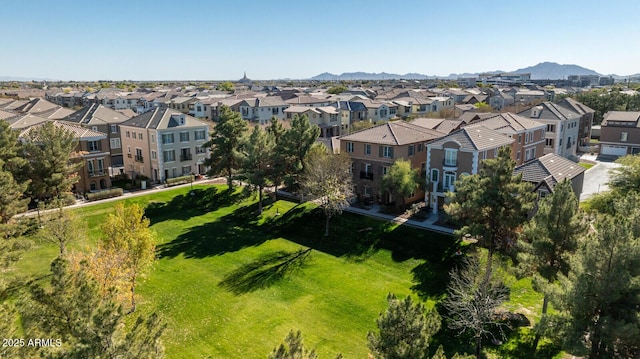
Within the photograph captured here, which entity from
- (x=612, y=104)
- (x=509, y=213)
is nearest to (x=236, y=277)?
(x=509, y=213)

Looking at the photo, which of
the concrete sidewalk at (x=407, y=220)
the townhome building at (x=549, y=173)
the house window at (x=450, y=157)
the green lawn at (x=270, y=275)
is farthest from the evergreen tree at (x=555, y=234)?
the house window at (x=450, y=157)

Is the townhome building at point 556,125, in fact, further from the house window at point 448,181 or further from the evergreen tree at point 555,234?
the evergreen tree at point 555,234

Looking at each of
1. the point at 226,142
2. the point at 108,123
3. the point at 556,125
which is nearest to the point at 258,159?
the point at 226,142

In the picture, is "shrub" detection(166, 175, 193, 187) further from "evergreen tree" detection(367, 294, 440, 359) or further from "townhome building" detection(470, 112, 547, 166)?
"evergreen tree" detection(367, 294, 440, 359)

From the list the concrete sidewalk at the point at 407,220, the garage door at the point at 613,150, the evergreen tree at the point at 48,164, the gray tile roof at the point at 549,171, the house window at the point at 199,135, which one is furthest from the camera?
the garage door at the point at 613,150

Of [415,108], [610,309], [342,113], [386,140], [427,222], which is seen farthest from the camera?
[415,108]

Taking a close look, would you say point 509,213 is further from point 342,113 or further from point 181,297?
point 342,113

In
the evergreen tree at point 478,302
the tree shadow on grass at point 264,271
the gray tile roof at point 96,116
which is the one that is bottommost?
the tree shadow on grass at point 264,271
